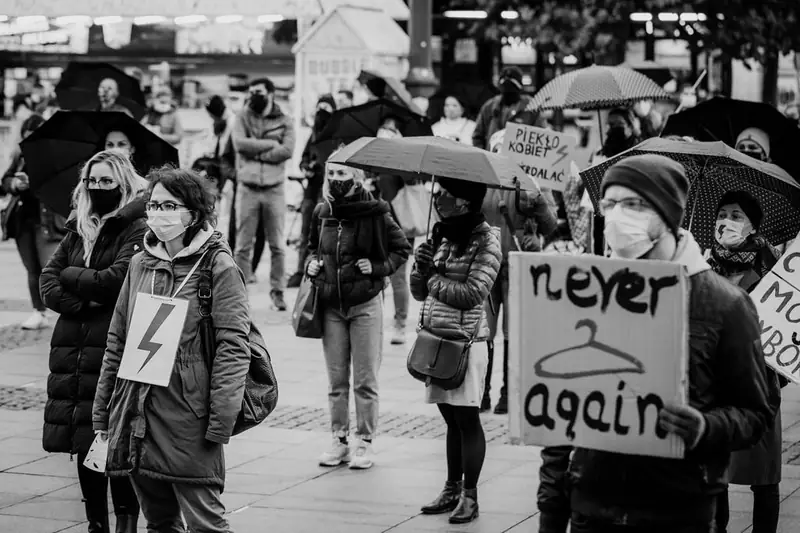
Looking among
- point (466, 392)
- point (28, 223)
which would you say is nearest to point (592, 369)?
point (466, 392)

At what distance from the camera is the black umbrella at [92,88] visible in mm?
13312

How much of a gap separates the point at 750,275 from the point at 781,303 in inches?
7.8

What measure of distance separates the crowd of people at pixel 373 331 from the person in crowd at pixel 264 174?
347 cm

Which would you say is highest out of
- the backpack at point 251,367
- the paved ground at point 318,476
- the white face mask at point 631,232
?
the white face mask at point 631,232

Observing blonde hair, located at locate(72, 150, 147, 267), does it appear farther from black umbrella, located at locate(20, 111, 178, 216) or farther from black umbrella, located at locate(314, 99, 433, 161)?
black umbrella, located at locate(314, 99, 433, 161)

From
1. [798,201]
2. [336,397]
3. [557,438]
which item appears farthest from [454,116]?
[557,438]

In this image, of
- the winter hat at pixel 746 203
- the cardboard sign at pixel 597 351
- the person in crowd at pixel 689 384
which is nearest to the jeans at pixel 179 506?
the cardboard sign at pixel 597 351

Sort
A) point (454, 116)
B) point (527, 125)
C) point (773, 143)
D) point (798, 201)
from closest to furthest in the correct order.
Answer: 1. point (798, 201)
2. point (773, 143)
3. point (527, 125)
4. point (454, 116)

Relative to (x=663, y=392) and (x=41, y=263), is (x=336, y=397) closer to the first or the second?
(x=663, y=392)

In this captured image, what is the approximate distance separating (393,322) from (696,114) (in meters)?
4.61

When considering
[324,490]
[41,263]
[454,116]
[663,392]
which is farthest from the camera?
[454,116]

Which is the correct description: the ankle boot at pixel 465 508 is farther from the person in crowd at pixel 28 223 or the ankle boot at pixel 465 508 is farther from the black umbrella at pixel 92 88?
the black umbrella at pixel 92 88

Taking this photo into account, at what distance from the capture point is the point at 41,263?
12586 millimetres

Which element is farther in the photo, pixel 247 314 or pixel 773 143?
pixel 773 143
